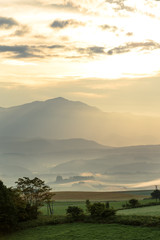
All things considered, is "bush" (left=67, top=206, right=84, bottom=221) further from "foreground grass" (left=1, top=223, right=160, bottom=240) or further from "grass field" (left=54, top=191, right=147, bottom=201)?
"grass field" (left=54, top=191, right=147, bottom=201)

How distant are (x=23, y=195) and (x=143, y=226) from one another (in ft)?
103

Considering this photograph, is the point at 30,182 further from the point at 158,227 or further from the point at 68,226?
the point at 158,227

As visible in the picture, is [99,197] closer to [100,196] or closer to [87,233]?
[100,196]

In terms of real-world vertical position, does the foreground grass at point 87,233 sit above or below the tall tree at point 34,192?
below

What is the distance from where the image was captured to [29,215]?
216ft

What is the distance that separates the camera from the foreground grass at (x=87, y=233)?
47.9 metres

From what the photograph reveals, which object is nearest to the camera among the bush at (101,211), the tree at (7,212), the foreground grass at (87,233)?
the foreground grass at (87,233)

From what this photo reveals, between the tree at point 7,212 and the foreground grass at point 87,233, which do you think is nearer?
the foreground grass at point 87,233

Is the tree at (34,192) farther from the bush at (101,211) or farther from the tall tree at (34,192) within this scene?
the bush at (101,211)

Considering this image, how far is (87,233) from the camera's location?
5200 cm

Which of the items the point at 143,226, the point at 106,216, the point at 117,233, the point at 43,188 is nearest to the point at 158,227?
the point at 143,226

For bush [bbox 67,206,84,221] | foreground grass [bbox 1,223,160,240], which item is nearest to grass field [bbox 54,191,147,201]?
bush [bbox 67,206,84,221]

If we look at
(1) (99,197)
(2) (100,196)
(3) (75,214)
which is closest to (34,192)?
(3) (75,214)

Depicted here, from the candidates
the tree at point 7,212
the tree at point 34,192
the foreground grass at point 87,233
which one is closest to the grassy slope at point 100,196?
the tree at point 34,192
